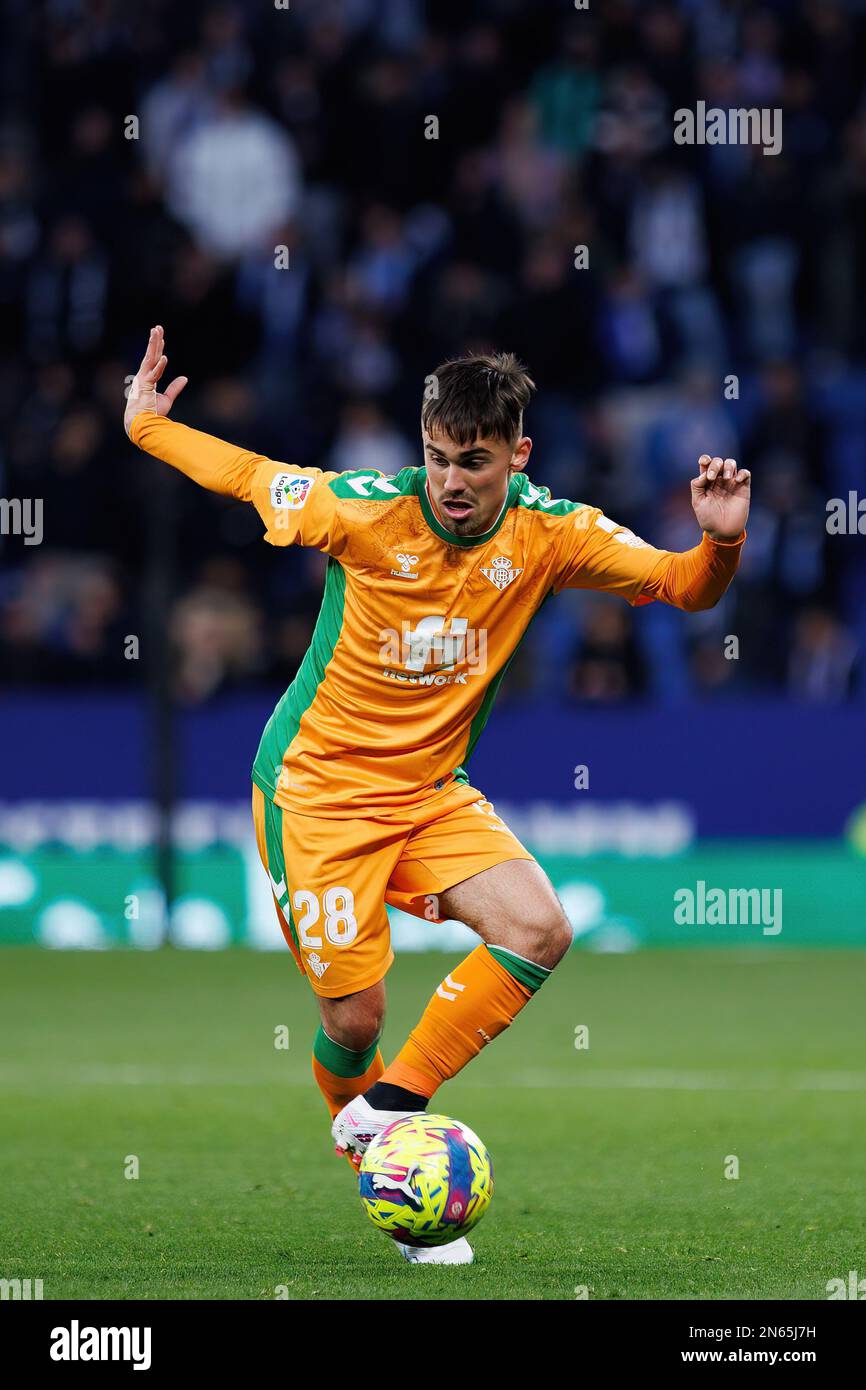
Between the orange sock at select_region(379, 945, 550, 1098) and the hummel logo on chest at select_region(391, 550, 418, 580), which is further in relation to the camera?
the hummel logo on chest at select_region(391, 550, 418, 580)

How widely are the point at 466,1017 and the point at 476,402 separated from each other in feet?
5.19

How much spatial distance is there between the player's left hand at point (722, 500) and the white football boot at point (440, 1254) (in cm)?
191

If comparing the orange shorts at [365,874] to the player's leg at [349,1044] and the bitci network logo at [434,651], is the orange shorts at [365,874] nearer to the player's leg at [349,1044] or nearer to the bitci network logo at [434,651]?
the player's leg at [349,1044]

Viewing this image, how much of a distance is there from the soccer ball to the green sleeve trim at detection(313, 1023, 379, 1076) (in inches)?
24.8

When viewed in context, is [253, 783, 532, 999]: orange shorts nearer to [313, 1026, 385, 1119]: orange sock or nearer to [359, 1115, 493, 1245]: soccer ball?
[313, 1026, 385, 1119]: orange sock

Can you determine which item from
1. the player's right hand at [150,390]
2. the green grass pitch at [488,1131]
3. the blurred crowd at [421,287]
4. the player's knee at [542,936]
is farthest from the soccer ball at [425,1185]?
the blurred crowd at [421,287]

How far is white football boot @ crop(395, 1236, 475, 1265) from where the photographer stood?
5.52m

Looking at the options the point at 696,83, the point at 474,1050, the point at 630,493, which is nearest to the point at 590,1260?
the point at 474,1050

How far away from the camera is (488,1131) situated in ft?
25.7

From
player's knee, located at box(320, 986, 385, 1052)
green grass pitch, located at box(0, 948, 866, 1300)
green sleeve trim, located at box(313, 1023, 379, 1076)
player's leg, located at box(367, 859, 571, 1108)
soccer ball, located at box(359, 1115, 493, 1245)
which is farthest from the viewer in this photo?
green sleeve trim, located at box(313, 1023, 379, 1076)

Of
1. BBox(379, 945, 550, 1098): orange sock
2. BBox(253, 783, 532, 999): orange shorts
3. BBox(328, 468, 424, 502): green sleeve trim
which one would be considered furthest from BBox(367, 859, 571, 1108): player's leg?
BBox(328, 468, 424, 502): green sleeve trim

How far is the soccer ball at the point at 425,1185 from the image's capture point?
5.20 m

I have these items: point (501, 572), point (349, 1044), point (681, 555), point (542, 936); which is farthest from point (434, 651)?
point (349, 1044)
